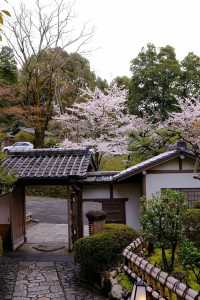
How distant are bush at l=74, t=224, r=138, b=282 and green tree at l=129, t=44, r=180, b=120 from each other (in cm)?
1472

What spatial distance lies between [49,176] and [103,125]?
10470 millimetres

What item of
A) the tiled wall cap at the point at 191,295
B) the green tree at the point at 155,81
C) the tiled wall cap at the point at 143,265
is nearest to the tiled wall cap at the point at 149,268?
the tiled wall cap at the point at 143,265

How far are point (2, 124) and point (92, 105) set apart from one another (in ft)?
36.5

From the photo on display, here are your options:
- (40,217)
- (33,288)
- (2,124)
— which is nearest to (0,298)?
(33,288)

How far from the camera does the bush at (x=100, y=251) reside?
30.4 ft

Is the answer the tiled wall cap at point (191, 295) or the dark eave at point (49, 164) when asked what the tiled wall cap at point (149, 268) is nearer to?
the tiled wall cap at point (191, 295)

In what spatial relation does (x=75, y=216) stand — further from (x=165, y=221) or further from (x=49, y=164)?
(x=165, y=221)

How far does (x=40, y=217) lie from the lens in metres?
20.2

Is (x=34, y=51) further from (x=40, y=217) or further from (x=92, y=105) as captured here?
(x=40, y=217)

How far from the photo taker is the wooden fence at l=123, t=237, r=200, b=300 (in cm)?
584

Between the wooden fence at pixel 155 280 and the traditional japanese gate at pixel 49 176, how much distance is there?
468 centimetres

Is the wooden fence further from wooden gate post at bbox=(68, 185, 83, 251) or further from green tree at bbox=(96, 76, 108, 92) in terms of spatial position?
green tree at bbox=(96, 76, 108, 92)

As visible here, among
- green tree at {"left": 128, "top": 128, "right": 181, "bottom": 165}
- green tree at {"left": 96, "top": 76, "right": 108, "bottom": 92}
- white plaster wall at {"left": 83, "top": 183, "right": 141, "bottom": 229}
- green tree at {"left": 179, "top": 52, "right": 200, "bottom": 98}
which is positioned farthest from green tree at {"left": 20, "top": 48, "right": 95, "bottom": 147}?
white plaster wall at {"left": 83, "top": 183, "right": 141, "bottom": 229}

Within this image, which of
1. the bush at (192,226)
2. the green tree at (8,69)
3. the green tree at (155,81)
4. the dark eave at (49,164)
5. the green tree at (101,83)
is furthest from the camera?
the green tree at (101,83)
